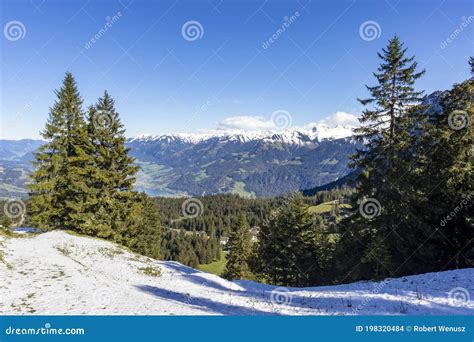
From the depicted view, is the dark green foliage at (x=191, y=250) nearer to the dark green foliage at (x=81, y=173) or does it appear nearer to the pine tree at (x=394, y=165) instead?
the dark green foliage at (x=81, y=173)

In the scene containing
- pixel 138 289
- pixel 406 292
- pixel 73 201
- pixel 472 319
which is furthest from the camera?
pixel 73 201

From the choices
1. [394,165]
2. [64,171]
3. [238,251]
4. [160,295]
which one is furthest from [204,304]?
[238,251]

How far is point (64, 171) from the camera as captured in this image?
121 ft

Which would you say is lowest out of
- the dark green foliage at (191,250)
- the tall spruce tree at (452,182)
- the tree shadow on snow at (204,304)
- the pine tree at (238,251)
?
the dark green foliage at (191,250)

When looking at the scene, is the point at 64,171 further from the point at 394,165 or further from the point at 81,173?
the point at 394,165

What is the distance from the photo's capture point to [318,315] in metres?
12.3

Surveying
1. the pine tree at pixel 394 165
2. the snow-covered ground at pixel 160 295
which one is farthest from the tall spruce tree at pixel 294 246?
the snow-covered ground at pixel 160 295

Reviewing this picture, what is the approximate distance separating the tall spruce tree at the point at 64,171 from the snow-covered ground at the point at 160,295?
13322 millimetres

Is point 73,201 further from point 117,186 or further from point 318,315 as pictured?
point 318,315

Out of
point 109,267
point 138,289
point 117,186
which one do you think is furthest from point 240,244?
point 138,289

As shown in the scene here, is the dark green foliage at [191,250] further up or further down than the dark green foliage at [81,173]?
further down

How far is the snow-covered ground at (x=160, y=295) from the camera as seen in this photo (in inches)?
468

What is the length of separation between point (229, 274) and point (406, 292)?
43.0 meters

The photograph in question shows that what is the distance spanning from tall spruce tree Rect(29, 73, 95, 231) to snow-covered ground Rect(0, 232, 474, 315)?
1332 centimetres
